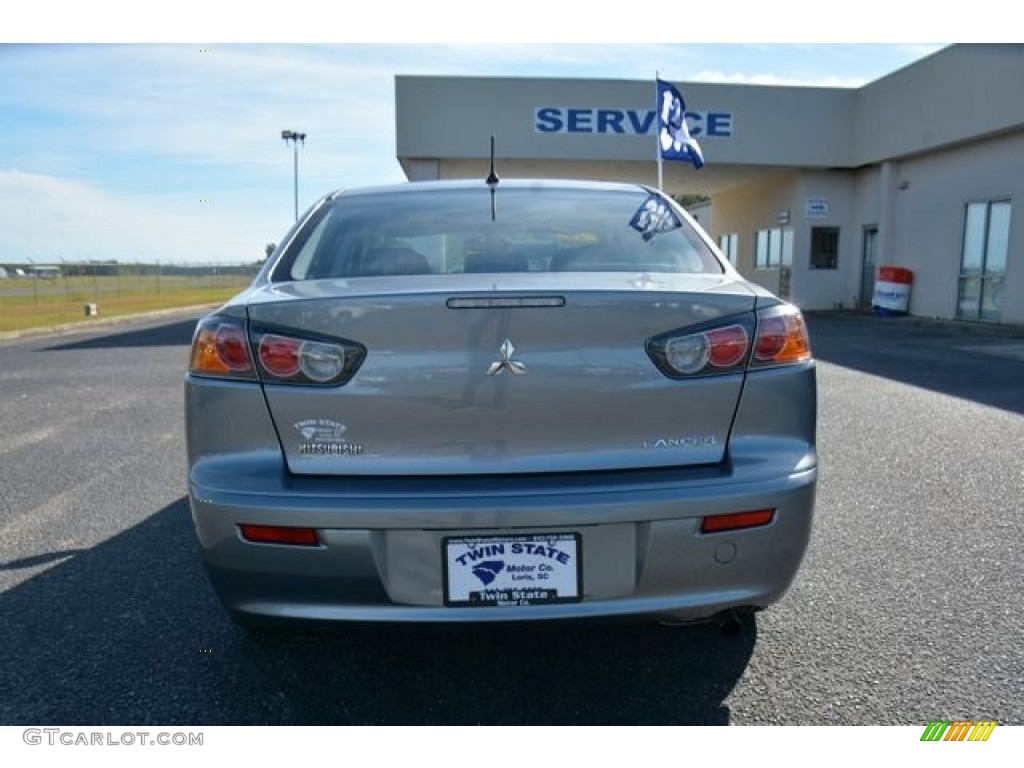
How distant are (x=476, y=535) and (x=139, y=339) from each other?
13713mm

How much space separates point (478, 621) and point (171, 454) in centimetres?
401

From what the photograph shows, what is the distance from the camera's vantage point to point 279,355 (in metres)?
2.07

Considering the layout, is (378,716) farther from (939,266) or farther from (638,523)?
(939,266)

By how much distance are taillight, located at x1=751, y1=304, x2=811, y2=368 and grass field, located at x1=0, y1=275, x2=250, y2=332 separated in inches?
637

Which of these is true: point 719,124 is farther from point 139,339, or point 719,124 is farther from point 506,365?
point 506,365

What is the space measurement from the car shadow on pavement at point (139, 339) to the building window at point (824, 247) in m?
15.1

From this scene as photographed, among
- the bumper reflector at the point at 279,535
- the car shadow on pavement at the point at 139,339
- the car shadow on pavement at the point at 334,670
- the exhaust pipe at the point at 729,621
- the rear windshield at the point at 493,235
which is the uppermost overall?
the rear windshield at the point at 493,235

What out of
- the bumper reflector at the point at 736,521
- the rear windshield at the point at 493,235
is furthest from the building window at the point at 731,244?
the bumper reflector at the point at 736,521

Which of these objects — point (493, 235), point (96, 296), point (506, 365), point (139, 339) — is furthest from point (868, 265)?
point (96, 296)

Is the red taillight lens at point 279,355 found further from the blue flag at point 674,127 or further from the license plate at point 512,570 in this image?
the blue flag at point 674,127

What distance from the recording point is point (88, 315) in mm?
19109

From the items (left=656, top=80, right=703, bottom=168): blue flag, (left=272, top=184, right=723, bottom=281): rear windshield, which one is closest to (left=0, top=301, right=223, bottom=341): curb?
(left=656, top=80, right=703, bottom=168): blue flag

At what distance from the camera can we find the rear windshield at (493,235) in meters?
2.62

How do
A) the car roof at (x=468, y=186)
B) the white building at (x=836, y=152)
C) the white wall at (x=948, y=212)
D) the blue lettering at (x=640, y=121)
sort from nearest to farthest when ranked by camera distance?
the car roof at (x=468, y=186)
the white wall at (x=948, y=212)
the white building at (x=836, y=152)
the blue lettering at (x=640, y=121)
